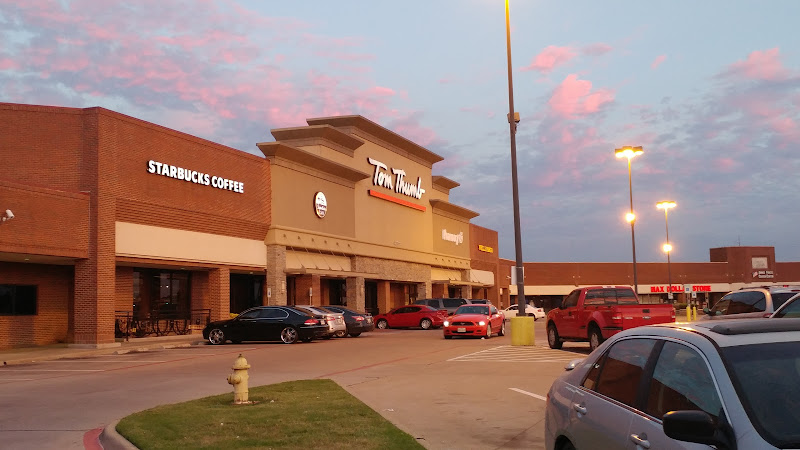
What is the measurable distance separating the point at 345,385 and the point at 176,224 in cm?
2252

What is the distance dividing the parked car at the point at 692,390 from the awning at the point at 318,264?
3916 centimetres

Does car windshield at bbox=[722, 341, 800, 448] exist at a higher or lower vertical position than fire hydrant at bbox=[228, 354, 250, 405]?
higher

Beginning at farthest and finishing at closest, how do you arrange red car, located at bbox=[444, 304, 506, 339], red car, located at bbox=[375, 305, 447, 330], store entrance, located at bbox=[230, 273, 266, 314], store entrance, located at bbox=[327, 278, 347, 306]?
store entrance, located at bbox=[327, 278, 347, 306], red car, located at bbox=[375, 305, 447, 330], store entrance, located at bbox=[230, 273, 266, 314], red car, located at bbox=[444, 304, 506, 339]

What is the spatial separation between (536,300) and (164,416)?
9578 cm

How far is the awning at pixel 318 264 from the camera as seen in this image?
1769 inches

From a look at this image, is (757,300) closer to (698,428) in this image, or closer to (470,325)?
(698,428)

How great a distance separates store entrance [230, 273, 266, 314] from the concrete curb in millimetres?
33622

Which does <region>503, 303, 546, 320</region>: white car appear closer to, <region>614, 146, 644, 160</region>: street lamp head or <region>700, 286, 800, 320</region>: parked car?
<region>614, 146, 644, 160</region>: street lamp head

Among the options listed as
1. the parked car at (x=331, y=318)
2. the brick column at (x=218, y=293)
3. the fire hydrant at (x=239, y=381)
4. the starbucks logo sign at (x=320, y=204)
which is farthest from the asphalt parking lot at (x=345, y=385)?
the starbucks logo sign at (x=320, y=204)

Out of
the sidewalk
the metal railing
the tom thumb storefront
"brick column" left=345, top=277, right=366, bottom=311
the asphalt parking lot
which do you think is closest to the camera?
the asphalt parking lot

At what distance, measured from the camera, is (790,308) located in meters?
13.0

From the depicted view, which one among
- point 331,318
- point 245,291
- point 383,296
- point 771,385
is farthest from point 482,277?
point 771,385

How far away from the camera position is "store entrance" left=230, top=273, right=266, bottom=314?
43.9 m

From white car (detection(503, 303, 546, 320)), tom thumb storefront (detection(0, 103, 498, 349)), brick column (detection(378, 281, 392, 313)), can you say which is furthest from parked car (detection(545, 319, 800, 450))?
white car (detection(503, 303, 546, 320))
